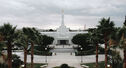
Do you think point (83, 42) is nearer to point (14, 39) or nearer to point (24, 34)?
point (24, 34)

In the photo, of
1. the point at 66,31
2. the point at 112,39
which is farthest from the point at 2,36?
the point at 66,31

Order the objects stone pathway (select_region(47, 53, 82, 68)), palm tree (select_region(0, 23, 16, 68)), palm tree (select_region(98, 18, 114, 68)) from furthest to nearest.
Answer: stone pathway (select_region(47, 53, 82, 68)) → palm tree (select_region(98, 18, 114, 68)) → palm tree (select_region(0, 23, 16, 68))

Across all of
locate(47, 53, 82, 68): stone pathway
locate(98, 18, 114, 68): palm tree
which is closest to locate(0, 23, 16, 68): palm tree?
locate(98, 18, 114, 68): palm tree

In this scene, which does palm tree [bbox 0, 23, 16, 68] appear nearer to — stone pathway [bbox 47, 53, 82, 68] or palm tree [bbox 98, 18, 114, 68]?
palm tree [bbox 98, 18, 114, 68]

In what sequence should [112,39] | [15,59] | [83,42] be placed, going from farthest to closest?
1. [83,42]
2. [15,59]
3. [112,39]

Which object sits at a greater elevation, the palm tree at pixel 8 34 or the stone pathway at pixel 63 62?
the palm tree at pixel 8 34

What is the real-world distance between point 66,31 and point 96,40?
81829 millimetres

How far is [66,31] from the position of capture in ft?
380

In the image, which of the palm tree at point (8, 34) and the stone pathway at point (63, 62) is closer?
the palm tree at point (8, 34)

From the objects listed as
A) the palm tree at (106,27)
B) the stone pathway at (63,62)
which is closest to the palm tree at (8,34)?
the palm tree at (106,27)

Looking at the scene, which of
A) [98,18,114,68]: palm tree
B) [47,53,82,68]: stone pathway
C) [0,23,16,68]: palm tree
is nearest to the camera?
[0,23,16,68]: palm tree

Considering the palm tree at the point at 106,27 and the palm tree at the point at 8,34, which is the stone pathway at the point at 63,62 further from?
the palm tree at the point at 8,34

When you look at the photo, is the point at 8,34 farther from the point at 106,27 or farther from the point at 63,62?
the point at 63,62

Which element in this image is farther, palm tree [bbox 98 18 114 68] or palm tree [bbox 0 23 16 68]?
palm tree [bbox 98 18 114 68]
